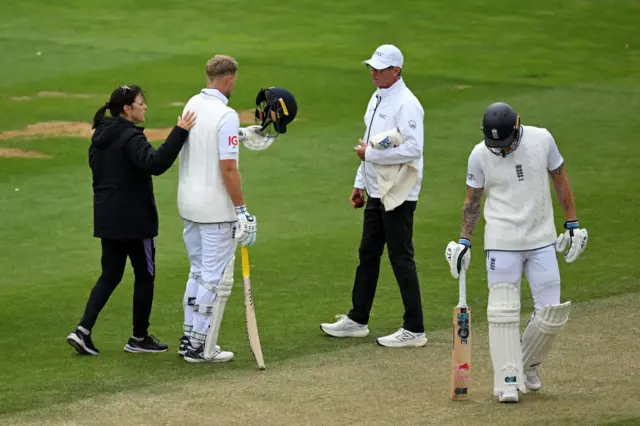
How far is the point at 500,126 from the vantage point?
28.3 feet

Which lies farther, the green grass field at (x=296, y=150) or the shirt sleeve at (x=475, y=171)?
the green grass field at (x=296, y=150)

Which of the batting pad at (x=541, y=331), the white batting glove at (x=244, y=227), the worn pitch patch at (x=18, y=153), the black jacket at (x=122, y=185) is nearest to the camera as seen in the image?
the batting pad at (x=541, y=331)

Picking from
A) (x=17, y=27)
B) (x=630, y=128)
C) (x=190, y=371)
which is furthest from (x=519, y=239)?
(x=17, y=27)

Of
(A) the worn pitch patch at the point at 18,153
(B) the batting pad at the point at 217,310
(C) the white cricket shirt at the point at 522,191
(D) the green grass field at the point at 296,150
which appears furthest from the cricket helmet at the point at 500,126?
(A) the worn pitch patch at the point at 18,153

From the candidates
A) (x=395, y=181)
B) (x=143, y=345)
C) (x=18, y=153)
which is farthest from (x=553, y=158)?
(x=18, y=153)

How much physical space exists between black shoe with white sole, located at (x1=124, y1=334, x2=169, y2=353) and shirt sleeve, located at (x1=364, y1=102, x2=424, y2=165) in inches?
84.0

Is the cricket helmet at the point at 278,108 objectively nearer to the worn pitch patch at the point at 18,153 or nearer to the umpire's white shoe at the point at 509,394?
the umpire's white shoe at the point at 509,394

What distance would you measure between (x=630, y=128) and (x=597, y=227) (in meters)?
5.65

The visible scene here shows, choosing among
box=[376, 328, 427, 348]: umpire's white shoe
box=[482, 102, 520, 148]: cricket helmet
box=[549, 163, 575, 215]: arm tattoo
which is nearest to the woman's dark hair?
box=[376, 328, 427, 348]: umpire's white shoe

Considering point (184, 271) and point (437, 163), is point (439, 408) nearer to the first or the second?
point (184, 271)

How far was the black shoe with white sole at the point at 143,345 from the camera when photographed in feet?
33.4

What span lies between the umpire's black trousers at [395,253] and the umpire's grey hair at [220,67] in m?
1.59

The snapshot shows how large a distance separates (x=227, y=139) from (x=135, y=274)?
1310 millimetres

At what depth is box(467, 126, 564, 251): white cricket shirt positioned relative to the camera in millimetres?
8773
